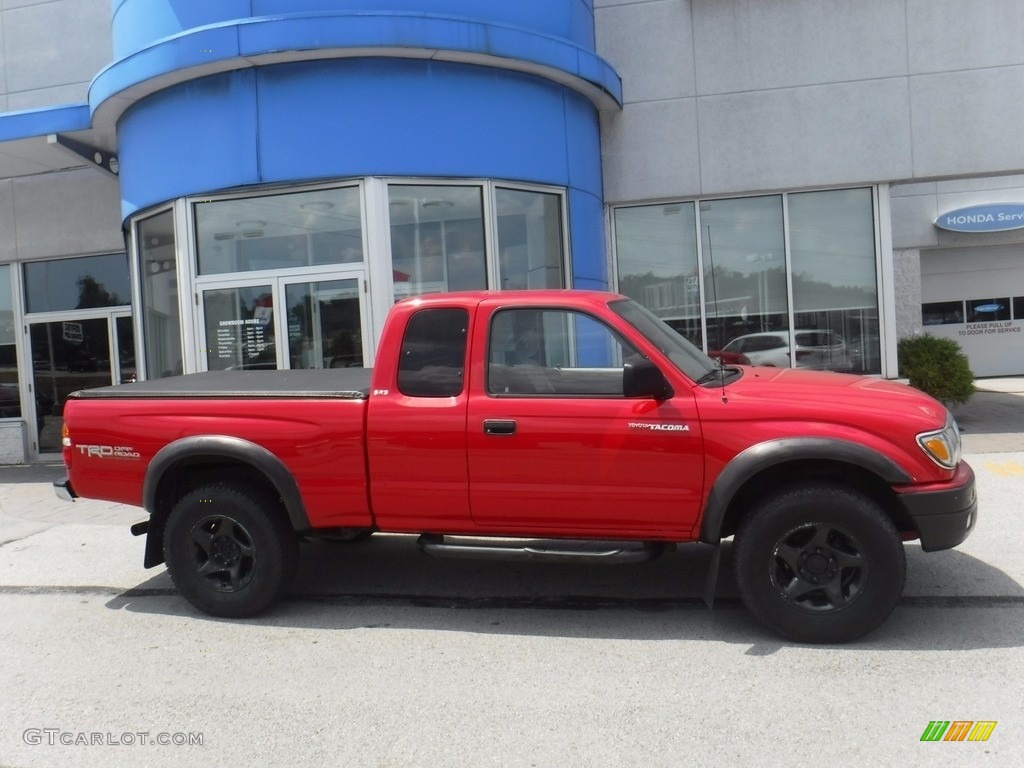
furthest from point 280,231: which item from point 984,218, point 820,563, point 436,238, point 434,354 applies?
point 984,218

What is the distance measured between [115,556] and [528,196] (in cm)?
596

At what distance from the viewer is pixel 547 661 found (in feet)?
14.5

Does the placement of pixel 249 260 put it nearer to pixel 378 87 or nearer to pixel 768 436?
pixel 378 87

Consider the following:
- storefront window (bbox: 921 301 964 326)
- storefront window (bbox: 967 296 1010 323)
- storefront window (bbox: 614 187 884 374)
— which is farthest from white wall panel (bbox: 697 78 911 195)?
storefront window (bbox: 967 296 1010 323)

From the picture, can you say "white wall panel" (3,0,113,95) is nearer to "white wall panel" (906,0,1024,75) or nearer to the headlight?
"white wall panel" (906,0,1024,75)

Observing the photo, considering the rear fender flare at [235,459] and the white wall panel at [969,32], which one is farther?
the white wall panel at [969,32]

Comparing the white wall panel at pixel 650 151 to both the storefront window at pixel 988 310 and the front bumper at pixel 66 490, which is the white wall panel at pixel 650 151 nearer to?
the front bumper at pixel 66 490

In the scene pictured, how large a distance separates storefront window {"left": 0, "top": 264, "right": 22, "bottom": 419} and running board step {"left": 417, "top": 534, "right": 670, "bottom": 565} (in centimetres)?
1057

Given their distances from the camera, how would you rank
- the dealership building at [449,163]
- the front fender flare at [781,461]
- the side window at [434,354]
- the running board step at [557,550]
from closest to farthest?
the front fender flare at [781,461], the running board step at [557,550], the side window at [434,354], the dealership building at [449,163]

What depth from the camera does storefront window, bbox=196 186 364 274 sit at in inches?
378

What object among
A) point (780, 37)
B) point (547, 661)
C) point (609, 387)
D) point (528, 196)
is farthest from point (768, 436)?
point (780, 37)

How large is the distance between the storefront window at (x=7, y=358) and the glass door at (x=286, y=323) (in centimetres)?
506

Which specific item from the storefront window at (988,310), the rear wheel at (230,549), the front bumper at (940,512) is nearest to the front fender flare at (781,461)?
the front bumper at (940,512)

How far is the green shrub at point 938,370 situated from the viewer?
12.2 metres
